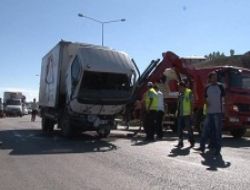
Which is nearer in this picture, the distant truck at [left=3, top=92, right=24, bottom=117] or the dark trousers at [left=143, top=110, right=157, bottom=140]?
the dark trousers at [left=143, top=110, right=157, bottom=140]

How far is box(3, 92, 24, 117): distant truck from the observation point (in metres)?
56.0

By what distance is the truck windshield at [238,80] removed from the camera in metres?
18.8

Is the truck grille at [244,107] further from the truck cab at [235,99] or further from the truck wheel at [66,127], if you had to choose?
the truck wheel at [66,127]

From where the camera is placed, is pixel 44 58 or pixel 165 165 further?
pixel 44 58

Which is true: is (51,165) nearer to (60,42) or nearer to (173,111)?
(60,42)

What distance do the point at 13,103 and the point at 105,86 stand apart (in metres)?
42.2

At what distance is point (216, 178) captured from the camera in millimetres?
9117

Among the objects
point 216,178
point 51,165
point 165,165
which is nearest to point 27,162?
point 51,165

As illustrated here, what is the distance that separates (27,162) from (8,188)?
299 cm

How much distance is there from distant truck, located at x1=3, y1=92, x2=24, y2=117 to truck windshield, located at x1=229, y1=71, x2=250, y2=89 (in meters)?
39.8

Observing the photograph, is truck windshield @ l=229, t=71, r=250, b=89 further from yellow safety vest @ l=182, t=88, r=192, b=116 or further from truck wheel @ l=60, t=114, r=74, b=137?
truck wheel @ l=60, t=114, r=74, b=137

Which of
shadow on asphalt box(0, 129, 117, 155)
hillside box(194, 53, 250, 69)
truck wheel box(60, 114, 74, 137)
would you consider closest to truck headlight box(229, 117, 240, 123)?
shadow on asphalt box(0, 129, 117, 155)

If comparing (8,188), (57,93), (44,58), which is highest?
(44,58)

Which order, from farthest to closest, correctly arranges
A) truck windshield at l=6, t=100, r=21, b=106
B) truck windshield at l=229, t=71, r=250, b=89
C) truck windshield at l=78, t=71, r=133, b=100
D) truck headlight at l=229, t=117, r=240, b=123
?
1. truck windshield at l=6, t=100, r=21, b=106
2. truck windshield at l=229, t=71, r=250, b=89
3. truck headlight at l=229, t=117, r=240, b=123
4. truck windshield at l=78, t=71, r=133, b=100
